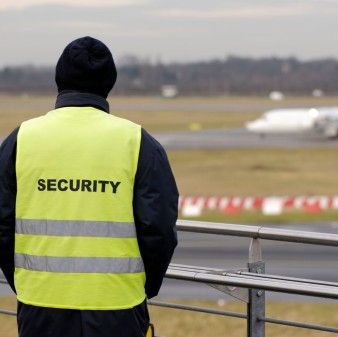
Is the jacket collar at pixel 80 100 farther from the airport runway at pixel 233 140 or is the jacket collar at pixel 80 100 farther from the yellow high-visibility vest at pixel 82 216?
the airport runway at pixel 233 140

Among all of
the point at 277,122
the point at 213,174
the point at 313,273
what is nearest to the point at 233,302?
the point at 313,273

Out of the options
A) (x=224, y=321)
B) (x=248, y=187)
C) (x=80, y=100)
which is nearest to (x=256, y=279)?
(x=80, y=100)

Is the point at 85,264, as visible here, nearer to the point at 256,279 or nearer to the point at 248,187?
the point at 256,279

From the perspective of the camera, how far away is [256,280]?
4961 millimetres

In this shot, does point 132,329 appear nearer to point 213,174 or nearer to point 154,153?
point 154,153

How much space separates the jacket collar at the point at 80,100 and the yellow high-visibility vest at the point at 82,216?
0.15m

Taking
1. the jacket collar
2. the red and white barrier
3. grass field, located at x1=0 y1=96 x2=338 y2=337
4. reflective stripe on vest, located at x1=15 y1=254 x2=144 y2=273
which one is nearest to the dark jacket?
the jacket collar

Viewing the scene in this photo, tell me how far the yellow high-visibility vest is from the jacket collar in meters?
0.15

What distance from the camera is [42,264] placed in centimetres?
408

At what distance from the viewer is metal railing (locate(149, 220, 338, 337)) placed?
483 cm

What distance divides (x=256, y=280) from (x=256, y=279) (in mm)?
59

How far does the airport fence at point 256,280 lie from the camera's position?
4.83 metres

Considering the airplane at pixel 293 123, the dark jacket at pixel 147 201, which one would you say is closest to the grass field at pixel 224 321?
the dark jacket at pixel 147 201

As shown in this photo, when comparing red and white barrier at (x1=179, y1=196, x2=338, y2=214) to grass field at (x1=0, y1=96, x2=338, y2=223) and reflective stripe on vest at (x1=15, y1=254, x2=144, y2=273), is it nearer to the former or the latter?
grass field at (x1=0, y1=96, x2=338, y2=223)
